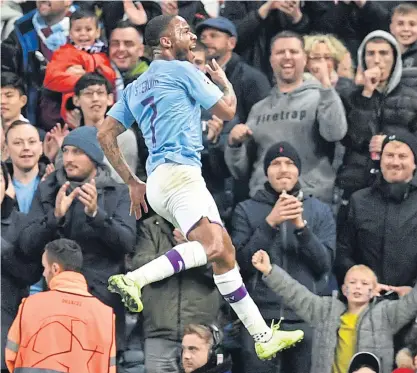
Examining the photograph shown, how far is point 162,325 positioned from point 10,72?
11.0 feet

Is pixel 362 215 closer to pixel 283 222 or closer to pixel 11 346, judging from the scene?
pixel 283 222

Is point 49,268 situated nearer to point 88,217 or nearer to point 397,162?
point 88,217

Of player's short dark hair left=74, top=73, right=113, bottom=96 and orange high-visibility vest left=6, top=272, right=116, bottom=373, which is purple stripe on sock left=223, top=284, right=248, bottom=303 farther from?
player's short dark hair left=74, top=73, right=113, bottom=96

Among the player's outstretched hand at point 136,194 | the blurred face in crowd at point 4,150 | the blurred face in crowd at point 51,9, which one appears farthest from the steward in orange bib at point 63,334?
the blurred face in crowd at point 51,9

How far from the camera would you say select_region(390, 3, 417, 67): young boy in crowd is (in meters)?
14.3

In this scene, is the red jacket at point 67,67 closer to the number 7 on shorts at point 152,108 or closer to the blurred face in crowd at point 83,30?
the blurred face in crowd at point 83,30

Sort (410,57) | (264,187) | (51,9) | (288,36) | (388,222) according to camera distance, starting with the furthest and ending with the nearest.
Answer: (51,9)
(410,57)
(288,36)
(264,187)
(388,222)

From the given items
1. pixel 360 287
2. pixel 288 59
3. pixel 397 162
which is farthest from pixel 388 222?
pixel 288 59

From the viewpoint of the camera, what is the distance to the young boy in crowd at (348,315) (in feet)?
41.0

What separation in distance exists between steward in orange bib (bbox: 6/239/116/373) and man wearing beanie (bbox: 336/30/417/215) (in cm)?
261

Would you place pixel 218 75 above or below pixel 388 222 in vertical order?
above

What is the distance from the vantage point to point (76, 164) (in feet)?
43.4

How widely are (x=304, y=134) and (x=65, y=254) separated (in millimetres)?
2494

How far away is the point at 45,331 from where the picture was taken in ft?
39.1
